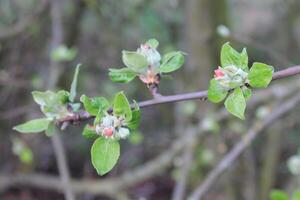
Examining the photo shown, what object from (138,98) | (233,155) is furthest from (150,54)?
(138,98)

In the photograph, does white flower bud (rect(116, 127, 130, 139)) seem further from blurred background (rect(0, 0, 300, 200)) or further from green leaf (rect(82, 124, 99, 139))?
blurred background (rect(0, 0, 300, 200))

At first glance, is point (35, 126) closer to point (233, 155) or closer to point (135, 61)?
point (135, 61)

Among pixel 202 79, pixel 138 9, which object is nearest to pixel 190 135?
pixel 202 79

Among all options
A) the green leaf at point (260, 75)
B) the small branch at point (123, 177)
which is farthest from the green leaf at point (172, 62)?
the small branch at point (123, 177)

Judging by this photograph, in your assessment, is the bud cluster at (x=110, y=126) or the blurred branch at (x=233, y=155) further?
the blurred branch at (x=233, y=155)

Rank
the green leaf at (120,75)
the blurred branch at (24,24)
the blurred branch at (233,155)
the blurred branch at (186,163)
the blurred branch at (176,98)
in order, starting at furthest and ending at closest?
the blurred branch at (24,24), the blurred branch at (186,163), the blurred branch at (233,155), the green leaf at (120,75), the blurred branch at (176,98)

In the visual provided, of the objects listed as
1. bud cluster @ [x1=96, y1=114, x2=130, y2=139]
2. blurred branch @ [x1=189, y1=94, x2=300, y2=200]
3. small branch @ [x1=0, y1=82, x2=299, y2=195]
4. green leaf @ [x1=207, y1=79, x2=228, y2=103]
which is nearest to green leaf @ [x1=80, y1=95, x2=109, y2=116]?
bud cluster @ [x1=96, y1=114, x2=130, y2=139]

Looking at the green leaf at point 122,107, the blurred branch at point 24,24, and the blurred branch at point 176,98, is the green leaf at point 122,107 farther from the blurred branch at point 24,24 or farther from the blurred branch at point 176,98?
the blurred branch at point 24,24
